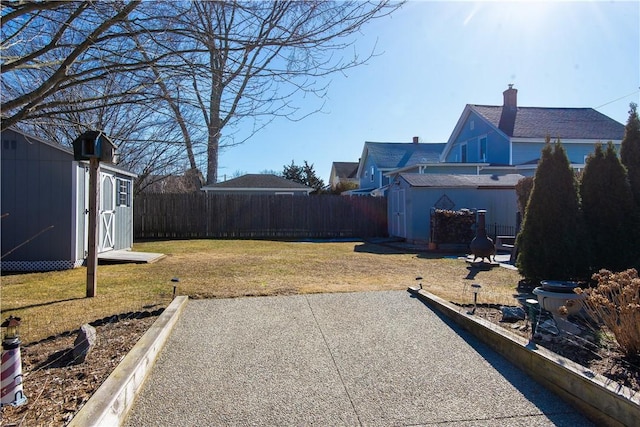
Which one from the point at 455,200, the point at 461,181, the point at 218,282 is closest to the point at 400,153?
the point at 461,181

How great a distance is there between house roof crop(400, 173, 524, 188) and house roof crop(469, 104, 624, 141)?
6046 millimetres

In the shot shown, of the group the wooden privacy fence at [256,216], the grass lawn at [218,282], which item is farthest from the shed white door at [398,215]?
the grass lawn at [218,282]

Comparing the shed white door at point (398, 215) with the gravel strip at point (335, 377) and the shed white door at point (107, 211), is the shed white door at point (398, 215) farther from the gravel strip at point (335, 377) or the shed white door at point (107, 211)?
the gravel strip at point (335, 377)

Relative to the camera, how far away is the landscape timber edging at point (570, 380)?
257cm

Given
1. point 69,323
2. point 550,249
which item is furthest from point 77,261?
point 550,249

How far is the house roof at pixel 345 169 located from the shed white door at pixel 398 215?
27.6 m

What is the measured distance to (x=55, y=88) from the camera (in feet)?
11.4

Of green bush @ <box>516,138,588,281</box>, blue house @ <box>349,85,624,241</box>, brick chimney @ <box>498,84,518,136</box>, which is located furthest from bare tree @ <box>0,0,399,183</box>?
brick chimney @ <box>498,84,518,136</box>

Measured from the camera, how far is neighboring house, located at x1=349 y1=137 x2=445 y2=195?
28.7m

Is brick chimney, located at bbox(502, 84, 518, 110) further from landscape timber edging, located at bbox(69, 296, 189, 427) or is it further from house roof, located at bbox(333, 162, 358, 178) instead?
landscape timber edging, located at bbox(69, 296, 189, 427)

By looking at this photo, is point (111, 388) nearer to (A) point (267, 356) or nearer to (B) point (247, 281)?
(A) point (267, 356)

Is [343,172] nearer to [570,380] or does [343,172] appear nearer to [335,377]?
[335,377]

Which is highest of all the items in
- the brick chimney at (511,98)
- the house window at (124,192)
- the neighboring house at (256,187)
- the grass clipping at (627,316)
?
the brick chimney at (511,98)

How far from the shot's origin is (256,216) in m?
18.4
